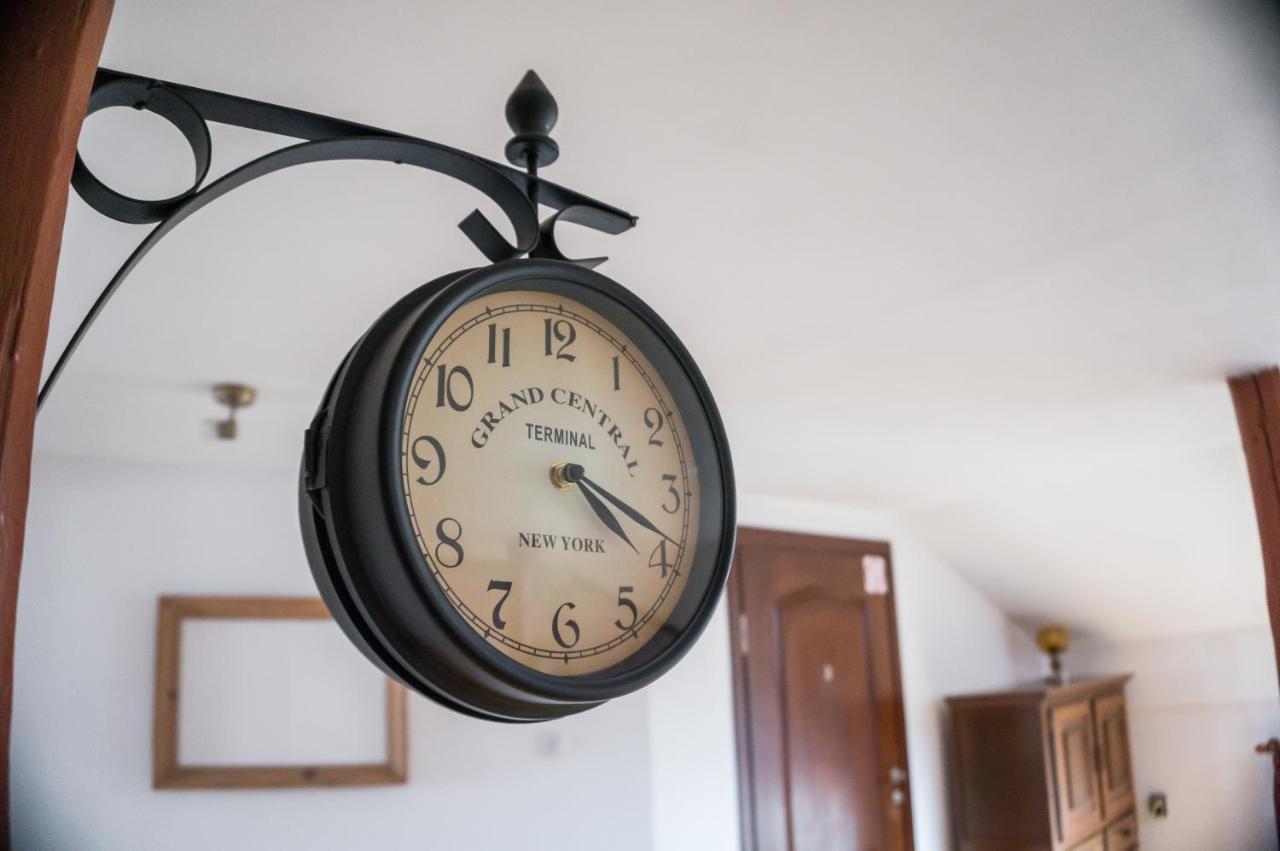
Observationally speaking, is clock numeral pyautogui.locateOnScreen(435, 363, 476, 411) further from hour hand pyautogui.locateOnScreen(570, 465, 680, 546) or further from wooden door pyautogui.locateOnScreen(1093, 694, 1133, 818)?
wooden door pyautogui.locateOnScreen(1093, 694, 1133, 818)

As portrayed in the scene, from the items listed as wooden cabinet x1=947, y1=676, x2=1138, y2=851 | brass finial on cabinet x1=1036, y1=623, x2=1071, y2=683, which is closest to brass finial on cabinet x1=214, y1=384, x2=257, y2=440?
wooden cabinet x1=947, y1=676, x2=1138, y2=851

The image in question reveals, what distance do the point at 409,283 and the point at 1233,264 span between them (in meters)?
1.62

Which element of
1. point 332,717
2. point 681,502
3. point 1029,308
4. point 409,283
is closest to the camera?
Answer: point 681,502

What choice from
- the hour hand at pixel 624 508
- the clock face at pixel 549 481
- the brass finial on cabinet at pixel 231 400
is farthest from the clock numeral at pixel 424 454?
the brass finial on cabinet at pixel 231 400

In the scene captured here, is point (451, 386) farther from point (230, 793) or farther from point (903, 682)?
point (903, 682)

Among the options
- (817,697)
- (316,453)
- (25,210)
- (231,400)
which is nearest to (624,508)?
(316,453)

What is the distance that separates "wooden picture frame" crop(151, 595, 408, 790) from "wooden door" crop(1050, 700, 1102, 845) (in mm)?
2689

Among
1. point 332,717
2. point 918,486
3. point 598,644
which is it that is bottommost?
point 332,717

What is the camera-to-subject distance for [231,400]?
247 centimetres

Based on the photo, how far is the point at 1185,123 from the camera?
1.51 meters

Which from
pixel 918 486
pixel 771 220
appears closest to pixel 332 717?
pixel 771 220

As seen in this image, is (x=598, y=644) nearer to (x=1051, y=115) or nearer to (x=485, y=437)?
(x=485, y=437)

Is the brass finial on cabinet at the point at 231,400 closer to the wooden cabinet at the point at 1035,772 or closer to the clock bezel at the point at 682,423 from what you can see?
the clock bezel at the point at 682,423

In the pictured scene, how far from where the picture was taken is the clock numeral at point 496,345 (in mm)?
809
